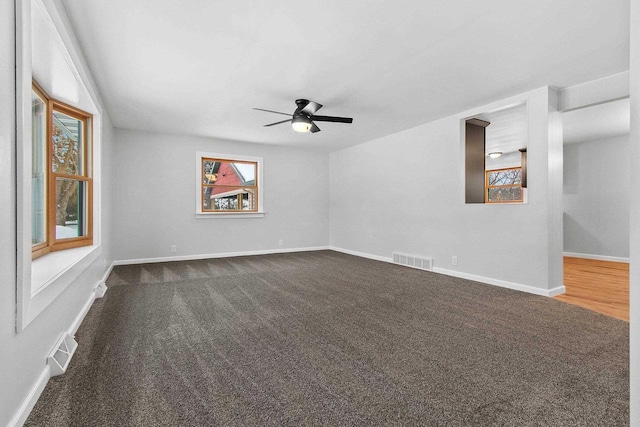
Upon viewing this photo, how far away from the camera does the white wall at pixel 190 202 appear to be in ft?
18.6

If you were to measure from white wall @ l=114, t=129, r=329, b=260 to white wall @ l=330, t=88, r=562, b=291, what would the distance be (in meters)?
0.79

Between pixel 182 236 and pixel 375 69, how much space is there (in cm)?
473

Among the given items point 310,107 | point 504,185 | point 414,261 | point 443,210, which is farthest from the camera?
point 504,185

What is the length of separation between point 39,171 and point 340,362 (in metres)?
2.97

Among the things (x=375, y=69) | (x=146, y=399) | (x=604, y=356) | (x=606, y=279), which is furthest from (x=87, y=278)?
(x=606, y=279)

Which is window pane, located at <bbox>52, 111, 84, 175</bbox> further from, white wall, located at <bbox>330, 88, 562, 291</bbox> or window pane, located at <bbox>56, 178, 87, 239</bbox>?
white wall, located at <bbox>330, 88, 562, 291</bbox>

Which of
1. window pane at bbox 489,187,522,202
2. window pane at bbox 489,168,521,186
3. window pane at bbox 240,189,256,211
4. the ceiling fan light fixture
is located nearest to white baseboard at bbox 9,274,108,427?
the ceiling fan light fixture

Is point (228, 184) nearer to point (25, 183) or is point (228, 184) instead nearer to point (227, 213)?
point (227, 213)

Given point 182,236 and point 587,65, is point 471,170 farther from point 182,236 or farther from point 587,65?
point 182,236

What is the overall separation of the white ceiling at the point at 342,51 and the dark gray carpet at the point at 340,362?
2.44 meters

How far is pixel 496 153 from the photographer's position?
746 cm

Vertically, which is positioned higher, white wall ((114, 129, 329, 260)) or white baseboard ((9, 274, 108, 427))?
white wall ((114, 129, 329, 260))

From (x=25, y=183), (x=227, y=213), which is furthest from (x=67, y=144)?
(x=227, y=213)

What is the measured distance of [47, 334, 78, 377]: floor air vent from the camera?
192 cm
